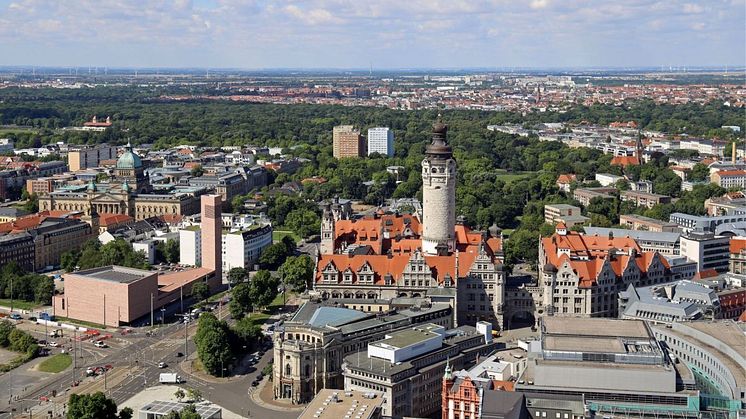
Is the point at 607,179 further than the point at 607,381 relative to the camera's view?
Yes

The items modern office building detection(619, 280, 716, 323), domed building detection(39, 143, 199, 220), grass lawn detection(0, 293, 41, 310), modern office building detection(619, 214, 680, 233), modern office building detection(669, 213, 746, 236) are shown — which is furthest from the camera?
domed building detection(39, 143, 199, 220)

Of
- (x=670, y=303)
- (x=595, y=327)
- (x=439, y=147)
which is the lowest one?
(x=670, y=303)

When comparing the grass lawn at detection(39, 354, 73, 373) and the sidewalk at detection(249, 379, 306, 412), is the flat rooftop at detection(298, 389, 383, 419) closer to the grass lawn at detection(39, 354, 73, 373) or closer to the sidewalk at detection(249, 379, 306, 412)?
the sidewalk at detection(249, 379, 306, 412)

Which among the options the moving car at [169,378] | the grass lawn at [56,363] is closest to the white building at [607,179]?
the moving car at [169,378]

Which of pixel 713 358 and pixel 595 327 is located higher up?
pixel 595 327

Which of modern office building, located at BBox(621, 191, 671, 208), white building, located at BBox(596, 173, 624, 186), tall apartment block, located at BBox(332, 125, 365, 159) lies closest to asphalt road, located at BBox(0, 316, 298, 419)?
modern office building, located at BBox(621, 191, 671, 208)

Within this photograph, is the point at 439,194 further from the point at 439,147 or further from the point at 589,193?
the point at 589,193

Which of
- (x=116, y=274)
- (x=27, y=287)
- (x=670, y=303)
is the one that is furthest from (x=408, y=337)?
(x=27, y=287)

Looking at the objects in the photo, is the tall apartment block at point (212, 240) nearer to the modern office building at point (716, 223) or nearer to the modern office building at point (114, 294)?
the modern office building at point (114, 294)
